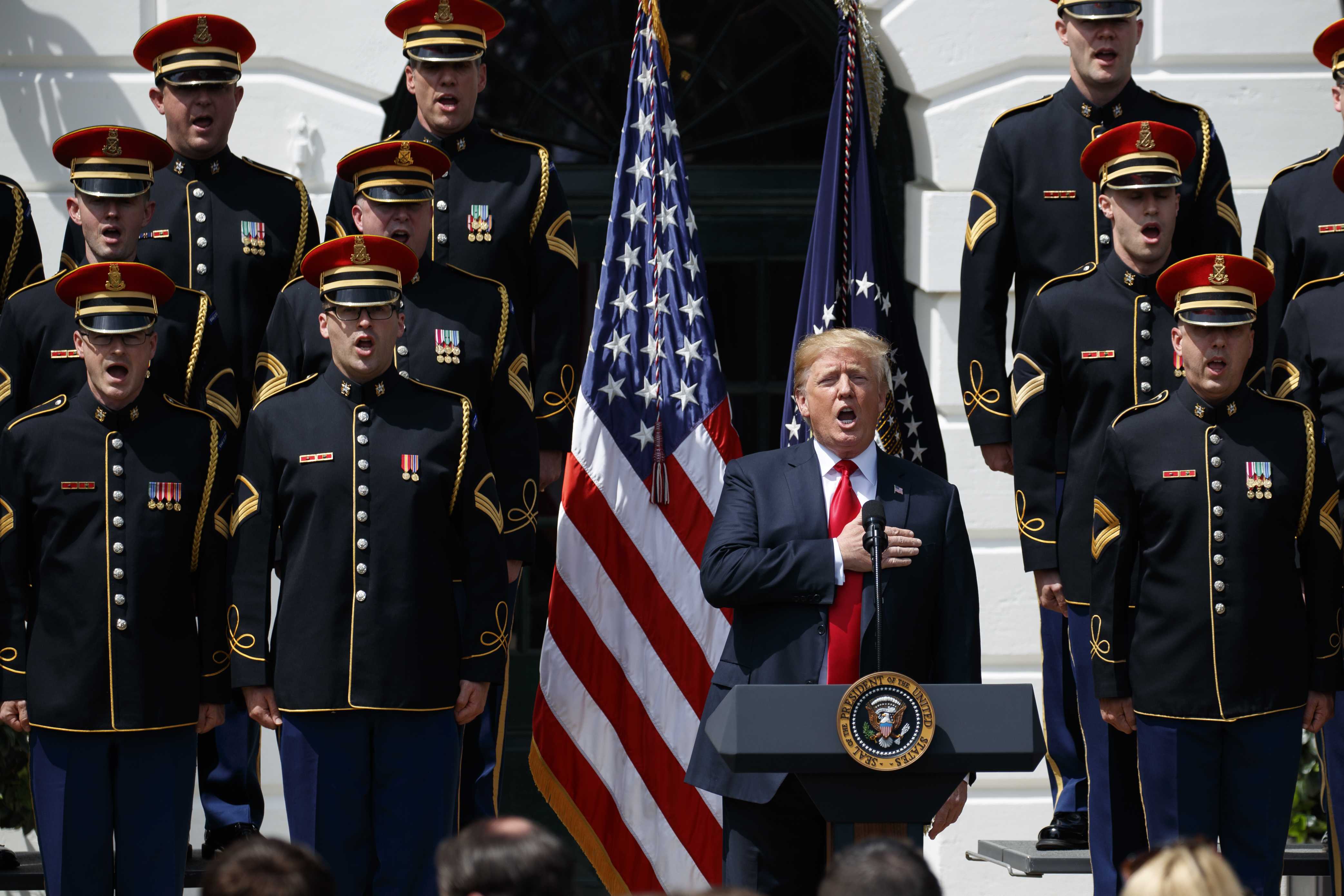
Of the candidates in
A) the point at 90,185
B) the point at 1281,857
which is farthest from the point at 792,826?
the point at 90,185

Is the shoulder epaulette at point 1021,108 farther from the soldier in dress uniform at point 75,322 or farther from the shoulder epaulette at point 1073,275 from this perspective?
the soldier in dress uniform at point 75,322

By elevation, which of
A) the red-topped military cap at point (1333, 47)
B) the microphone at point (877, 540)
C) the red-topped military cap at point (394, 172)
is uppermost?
the red-topped military cap at point (1333, 47)

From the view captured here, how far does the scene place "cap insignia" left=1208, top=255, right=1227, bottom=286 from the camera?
4668 millimetres

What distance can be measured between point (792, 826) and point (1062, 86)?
3279mm

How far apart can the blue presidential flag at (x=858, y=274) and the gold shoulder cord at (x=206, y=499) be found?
176 cm

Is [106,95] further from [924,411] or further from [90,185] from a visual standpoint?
[924,411]

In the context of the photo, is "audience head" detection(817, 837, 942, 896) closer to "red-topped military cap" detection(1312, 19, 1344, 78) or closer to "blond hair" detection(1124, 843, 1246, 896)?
"blond hair" detection(1124, 843, 1246, 896)

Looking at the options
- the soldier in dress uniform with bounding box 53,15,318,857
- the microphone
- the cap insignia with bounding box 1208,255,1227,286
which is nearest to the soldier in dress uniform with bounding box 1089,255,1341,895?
the cap insignia with bounding box 1208,255,1227,286

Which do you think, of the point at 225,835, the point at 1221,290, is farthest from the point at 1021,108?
the point at 225,835

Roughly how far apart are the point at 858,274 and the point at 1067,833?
1.82 metres

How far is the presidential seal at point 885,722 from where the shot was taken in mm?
3674

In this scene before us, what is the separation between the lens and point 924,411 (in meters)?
5.89

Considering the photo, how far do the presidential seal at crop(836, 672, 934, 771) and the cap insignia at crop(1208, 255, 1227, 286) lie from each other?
5.13ft

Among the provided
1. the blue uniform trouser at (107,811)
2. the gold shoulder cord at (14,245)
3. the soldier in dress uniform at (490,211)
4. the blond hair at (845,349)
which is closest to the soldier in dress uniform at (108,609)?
the blue uniform trouser at (107,811)
